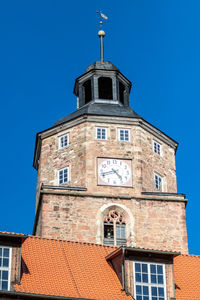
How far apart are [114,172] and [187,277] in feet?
35.8

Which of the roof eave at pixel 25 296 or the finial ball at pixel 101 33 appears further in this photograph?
the finial ball at pixel 101 33

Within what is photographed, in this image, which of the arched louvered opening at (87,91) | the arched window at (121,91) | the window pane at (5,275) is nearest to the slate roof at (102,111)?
the arched louvered opening at (87,91)

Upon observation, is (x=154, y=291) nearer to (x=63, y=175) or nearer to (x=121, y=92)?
(x=63, y=175)

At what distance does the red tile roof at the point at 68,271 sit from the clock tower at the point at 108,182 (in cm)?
763

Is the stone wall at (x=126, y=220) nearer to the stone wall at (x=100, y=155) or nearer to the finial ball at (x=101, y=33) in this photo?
the stone wall at (x=100, y=155)

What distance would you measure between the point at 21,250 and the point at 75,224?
31.1 ft

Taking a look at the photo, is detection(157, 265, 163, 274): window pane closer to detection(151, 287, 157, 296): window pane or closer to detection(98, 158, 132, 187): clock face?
detection(151, 287, 157, 296): window pane

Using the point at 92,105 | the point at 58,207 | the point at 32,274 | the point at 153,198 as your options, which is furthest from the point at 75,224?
the point at 32,274

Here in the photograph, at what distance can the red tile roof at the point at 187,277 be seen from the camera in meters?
27.2

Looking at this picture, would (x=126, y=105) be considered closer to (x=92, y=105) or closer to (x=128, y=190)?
(x=92, y=105)

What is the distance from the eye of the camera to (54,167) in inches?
1564

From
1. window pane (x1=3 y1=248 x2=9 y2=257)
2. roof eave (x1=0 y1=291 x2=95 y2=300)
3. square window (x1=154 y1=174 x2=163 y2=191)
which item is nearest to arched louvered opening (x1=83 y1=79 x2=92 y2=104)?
square window (x1=154 y1=174 x2=163 y2=191)

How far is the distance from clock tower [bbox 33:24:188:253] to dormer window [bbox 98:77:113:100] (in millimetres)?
1454

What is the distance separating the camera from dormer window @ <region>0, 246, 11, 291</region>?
24641 mm
